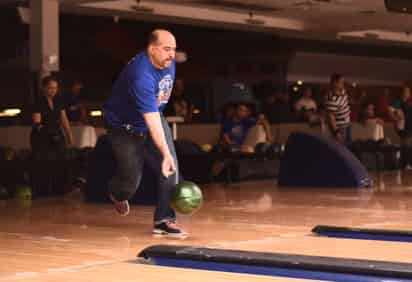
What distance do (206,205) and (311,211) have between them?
969 mm

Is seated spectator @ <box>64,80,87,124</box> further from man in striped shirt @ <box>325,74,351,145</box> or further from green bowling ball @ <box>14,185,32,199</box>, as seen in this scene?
man in striped shirt @ <box>325,74,351,145</box>

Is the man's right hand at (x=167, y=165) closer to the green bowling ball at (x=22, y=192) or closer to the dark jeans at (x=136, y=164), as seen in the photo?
the dark jeans at (x=136, y=164)

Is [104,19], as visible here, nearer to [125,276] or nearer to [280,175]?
[280,175]

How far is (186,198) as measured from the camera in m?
5.30

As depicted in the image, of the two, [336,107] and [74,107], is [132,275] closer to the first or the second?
[74,107]

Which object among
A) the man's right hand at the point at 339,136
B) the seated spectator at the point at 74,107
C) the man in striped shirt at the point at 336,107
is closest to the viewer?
the seated spectator at the point at 74,107

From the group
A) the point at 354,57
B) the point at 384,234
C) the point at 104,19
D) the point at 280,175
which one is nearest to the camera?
the point at 384,234

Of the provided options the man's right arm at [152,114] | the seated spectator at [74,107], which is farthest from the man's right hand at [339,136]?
the man's right arm at [152,114]

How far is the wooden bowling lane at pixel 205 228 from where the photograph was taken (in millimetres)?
4508

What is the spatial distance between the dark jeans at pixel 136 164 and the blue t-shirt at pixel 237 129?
553 centimetres

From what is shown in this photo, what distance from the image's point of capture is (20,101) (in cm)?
1150

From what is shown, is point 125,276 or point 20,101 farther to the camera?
point 20,101

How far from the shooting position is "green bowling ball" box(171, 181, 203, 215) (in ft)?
17.4

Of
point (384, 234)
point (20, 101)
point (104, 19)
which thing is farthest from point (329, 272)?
point (104, 19)
